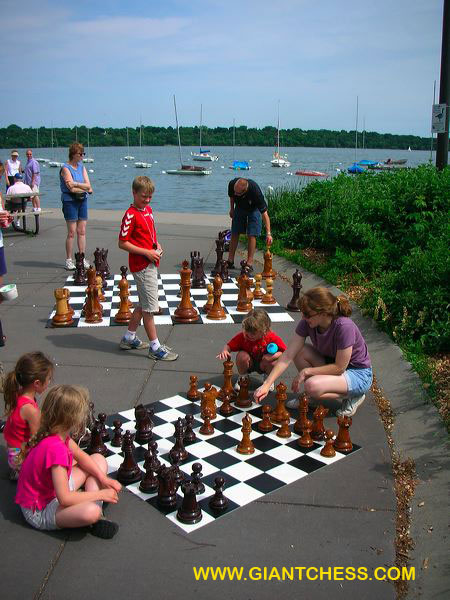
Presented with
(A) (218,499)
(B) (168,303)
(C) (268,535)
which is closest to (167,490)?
(A) (218,499)

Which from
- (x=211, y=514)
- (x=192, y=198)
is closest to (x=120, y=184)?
(x=192, y=198)

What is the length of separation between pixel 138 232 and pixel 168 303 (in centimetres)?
220

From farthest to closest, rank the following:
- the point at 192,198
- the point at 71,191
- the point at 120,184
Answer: the point at 120,184
the point at 192,198
the point at 71,191

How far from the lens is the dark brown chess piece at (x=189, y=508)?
3.44 metres

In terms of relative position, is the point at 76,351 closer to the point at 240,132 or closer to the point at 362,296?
the point at 362,296

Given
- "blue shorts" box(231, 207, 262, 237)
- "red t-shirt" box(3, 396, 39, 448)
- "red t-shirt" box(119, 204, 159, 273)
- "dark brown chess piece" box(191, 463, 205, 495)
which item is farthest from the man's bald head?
"dark brown chess piece" box(191, 463, 205, 495)

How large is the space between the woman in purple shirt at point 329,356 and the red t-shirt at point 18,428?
157 centimetres

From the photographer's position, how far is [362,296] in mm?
7379

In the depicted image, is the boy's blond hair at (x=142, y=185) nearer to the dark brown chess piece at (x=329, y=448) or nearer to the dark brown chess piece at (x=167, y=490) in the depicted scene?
the dark brown chess piece at (x=329, y=448)

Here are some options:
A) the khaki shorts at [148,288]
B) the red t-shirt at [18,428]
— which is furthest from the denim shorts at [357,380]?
the red t-shirt at [18,428]

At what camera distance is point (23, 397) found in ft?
12.4

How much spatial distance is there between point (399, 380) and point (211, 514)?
94.5 inches

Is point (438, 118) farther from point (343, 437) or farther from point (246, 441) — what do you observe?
point (246, 441)

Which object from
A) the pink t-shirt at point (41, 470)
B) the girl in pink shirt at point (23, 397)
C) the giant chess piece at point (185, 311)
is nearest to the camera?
the pink t-shirt at point (41, 470)
